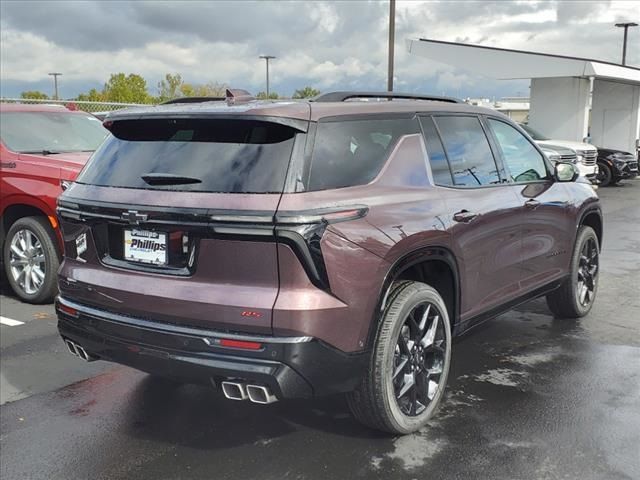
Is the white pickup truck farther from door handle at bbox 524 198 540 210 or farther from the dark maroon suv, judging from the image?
the dark maroon suv

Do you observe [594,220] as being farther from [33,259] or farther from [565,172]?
[33,259]

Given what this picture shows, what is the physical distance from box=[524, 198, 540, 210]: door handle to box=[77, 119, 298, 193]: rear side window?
2195mm

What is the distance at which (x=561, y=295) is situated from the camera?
17.8 ft

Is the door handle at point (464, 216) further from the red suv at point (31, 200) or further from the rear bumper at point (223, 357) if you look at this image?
the red suv at point (31, 200)

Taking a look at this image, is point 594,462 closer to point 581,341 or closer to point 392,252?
point 392,252

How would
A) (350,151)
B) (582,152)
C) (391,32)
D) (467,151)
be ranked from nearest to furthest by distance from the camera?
1. (350,151)
2. (467,151)
3. (582,152)
4. (391,32)

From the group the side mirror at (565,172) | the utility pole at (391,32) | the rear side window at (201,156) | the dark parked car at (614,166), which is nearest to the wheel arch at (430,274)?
the rear side window at (201,156)

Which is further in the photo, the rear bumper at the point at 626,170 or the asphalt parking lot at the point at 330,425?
the rear bumper at the point at 626,170

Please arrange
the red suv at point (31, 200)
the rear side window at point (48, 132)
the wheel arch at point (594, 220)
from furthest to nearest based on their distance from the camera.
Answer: the rear side window at point (48, 132), the red suv at point (31, 200), the wheel arch at point (594, 220)

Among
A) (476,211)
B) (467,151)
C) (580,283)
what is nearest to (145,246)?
(476,211)

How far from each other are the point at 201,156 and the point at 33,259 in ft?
13.2

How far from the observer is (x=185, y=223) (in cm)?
295

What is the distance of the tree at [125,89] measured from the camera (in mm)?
58969

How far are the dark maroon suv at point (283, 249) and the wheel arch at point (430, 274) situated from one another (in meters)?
0.01
